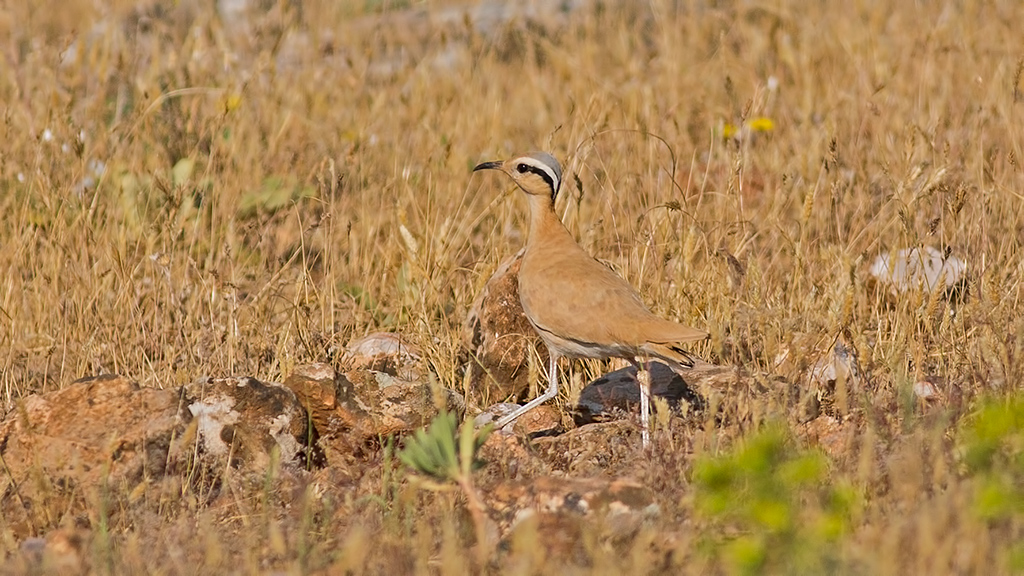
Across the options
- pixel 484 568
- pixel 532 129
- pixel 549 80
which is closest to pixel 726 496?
pixel 484 568

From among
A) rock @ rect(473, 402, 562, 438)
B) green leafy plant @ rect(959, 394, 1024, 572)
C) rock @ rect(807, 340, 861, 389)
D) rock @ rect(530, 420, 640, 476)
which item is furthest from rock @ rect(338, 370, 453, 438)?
green leafy plant @ rect(959, 394, 1024, 572)

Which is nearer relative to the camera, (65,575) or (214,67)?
(65,575)

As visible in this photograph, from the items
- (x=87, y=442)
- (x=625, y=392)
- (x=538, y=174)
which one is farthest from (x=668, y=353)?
(x=87, y=442)

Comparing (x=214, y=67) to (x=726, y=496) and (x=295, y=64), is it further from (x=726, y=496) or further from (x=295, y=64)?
(x=726, y=496)

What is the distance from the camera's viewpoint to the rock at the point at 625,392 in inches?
200

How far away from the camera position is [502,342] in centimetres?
555

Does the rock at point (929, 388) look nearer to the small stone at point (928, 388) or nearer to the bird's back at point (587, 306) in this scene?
the small stone at point (928, 388)

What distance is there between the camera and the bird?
15.0 feet

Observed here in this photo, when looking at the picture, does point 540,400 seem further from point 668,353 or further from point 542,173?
point 542,173

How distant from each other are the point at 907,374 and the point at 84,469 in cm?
298

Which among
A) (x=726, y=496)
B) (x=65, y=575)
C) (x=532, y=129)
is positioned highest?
(x=726, y=496)

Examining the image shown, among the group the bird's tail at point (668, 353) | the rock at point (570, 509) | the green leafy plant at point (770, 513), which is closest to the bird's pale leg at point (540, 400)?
the bird's tail at point (668, 353)

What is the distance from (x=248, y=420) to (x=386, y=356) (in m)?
1.02

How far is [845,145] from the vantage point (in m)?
7.38
